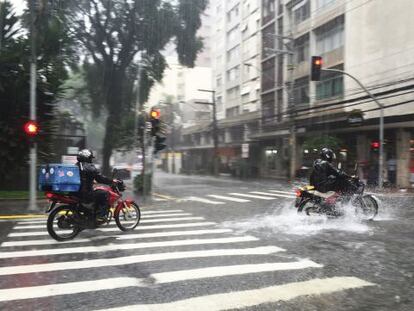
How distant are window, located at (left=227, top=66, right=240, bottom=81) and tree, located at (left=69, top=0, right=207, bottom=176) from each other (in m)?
20.8

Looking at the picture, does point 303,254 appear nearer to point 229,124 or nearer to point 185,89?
point 229,124

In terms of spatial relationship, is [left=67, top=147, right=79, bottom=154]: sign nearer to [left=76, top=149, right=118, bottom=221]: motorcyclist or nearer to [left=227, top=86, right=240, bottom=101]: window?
[left=76, top=149, right=118, bottom=221]: motorcyclist

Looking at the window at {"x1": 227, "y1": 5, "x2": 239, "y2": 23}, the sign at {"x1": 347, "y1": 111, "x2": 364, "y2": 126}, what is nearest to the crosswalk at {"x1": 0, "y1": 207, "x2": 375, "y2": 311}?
the sign at {"x1": 347, "y1": 111, "x2": 364, "y2": 126}

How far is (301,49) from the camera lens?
37.9 m

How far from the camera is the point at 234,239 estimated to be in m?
9.17

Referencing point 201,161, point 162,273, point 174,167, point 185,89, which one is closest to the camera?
point 162,273

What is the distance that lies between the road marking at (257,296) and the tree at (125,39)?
2692cm

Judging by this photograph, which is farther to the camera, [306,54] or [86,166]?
[306,54]

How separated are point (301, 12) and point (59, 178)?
33.7 meters

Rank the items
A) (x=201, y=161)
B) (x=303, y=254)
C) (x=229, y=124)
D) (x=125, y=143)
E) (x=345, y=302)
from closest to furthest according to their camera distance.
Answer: (x=345, y=302) → (x=303, y=254) → (x=125, y=143) → (x=229, y=124) → (x=201, y=161)

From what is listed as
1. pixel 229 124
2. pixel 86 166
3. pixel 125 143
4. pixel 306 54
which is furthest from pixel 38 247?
pixel 229 124

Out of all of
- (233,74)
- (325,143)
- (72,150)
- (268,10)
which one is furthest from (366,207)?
(233,74)

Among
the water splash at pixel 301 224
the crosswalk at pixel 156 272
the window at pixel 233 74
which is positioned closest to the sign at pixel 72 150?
the water splash at pixel 301 224

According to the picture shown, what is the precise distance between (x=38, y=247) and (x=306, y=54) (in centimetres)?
3220
